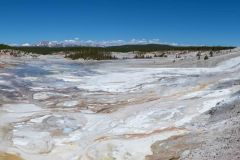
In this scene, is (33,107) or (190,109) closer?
(190,109)

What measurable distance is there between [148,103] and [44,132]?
471 cm

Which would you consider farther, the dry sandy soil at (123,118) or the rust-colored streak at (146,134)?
the rust-colored streak at (146,134)

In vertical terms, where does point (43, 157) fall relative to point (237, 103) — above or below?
below

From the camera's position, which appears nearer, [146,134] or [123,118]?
[146,134]

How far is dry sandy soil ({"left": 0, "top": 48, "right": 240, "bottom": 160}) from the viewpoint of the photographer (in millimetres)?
11152

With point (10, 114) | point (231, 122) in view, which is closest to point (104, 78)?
point (10, 114)

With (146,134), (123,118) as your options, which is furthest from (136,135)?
(123,118)

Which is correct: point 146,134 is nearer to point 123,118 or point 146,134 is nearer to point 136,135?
point 136,135

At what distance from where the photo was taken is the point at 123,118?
14.8 metres

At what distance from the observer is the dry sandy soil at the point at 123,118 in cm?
1115

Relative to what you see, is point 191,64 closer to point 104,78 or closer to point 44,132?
point 104,78

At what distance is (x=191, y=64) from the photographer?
28.7 metres

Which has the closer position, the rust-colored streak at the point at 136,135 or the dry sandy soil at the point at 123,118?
the dry sandy soil at the point at 123,118

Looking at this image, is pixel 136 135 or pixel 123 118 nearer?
pixel 136 135
